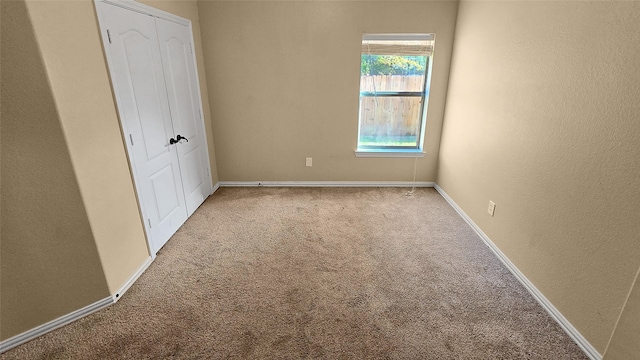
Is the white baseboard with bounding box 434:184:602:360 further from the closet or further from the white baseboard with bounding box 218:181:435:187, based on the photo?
→ the closet

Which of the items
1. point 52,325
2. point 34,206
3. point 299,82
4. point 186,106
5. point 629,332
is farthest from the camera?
point 299,82

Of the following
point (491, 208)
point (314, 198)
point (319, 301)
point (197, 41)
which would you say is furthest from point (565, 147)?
point (197, 41)

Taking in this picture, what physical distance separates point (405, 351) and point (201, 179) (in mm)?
2857

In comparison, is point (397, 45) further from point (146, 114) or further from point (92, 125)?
point (92, 125)

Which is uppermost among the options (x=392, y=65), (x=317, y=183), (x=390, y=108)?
(x=392, y=65)

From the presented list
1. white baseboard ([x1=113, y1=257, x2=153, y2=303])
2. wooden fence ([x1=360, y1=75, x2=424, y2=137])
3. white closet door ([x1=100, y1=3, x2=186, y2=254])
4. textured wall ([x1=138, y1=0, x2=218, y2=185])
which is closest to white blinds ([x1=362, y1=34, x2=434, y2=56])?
wooden fence ([x1=360, y1=75, x2=424, y2=137])

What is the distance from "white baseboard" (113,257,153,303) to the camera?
217cm

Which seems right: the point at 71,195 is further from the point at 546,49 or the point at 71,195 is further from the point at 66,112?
the point at 546,49

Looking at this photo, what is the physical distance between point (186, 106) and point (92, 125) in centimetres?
140

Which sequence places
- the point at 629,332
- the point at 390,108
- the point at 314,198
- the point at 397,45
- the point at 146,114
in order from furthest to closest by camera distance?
the point at 390,108
the point at 314,198
the point at 397,45
the point at 146,114
the point at 629,332

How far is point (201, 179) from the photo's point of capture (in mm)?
3686

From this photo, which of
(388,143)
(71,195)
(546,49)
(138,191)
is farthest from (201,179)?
(546,49)

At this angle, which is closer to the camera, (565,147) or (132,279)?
(565,147)

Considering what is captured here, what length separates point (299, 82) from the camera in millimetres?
3766
